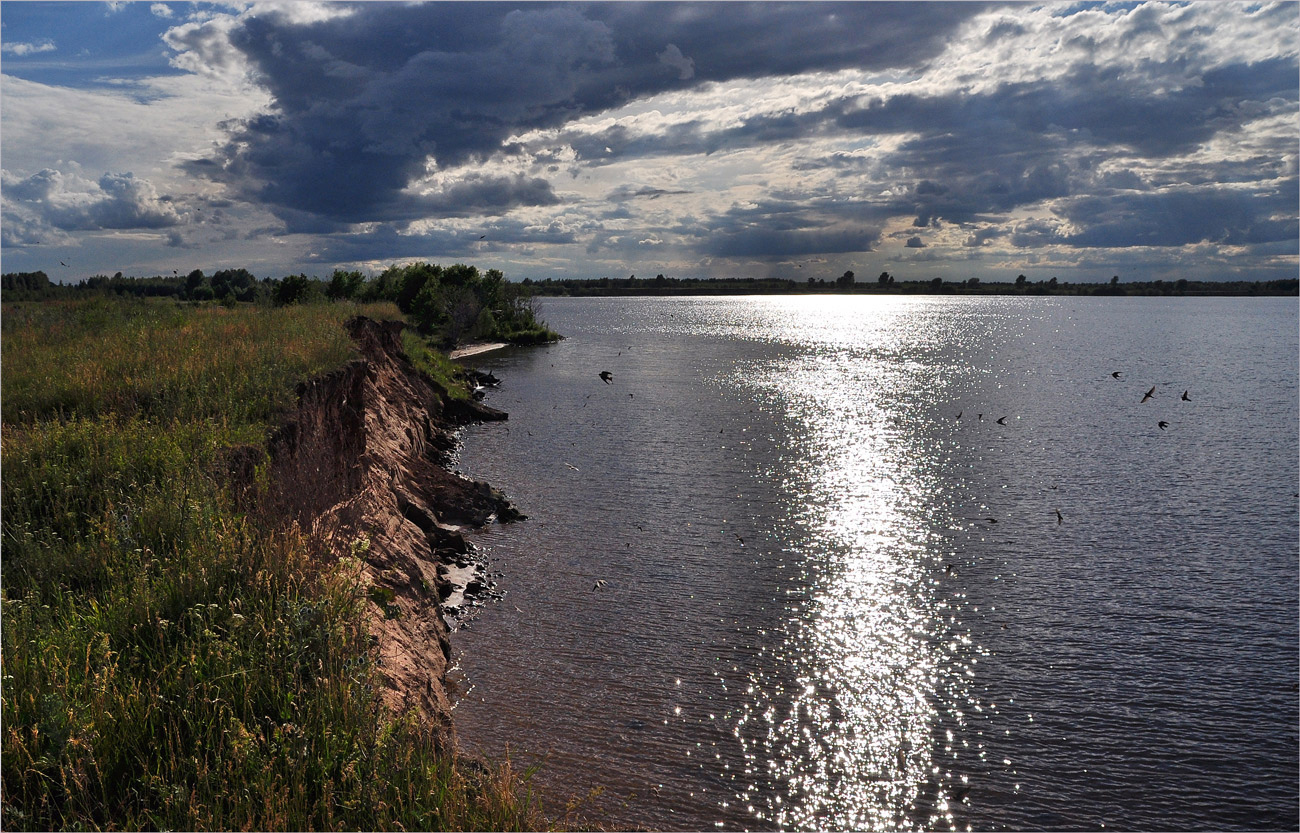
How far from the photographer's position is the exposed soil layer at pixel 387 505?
36.2 feet

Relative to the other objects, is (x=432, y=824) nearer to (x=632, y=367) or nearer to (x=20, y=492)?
(x=20, y=492)

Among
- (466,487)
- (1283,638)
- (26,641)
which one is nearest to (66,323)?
(466,487)

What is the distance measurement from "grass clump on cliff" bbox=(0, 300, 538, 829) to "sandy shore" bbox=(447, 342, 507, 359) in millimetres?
72359

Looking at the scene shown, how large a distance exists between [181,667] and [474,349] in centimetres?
8728

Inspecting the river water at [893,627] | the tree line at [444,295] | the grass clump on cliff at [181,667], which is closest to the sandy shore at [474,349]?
the tree line at [444,295]

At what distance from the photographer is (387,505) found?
18375mm

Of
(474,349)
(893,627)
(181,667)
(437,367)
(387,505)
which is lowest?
(893,627)

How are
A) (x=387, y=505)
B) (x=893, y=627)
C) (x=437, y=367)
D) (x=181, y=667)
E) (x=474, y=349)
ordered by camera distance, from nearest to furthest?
(x=181, y=667)
(x=893, y=627)
(x=387, y=505)
(x=437, y=367)
(x=474, y=349)

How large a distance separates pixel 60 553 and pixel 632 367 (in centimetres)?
6482

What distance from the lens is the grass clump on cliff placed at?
5.58 m

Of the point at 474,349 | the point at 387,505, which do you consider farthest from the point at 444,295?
the point at 387,505

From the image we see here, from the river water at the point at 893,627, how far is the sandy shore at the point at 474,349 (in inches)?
1829

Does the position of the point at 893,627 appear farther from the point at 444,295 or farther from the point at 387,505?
the point at 444,295

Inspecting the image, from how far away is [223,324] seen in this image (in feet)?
74.0
